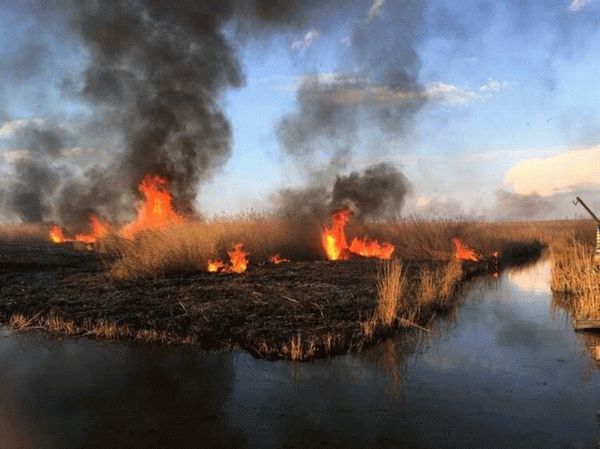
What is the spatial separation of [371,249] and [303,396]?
2068cm

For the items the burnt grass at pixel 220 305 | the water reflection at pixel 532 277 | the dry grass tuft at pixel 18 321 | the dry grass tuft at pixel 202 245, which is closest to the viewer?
the burnt grass at pixel 220 305

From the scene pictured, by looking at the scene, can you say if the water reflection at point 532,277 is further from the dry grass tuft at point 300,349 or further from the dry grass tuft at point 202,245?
the dry grass tuft at point 300,349

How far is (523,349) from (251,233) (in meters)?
17.4

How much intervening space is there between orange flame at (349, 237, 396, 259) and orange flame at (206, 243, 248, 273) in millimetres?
7589

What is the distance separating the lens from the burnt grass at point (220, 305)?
1077 centimetres

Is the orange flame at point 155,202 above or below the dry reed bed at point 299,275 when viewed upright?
above

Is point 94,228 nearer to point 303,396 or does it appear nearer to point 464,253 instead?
point 464,253

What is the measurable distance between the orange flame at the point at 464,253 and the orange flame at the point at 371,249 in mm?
3458

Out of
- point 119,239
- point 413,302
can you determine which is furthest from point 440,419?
point 119,239

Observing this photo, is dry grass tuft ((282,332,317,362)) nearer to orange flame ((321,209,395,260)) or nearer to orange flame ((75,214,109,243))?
orange flame ((321,209,395,260))

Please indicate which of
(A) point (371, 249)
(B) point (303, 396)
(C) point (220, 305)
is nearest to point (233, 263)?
(C) point (220, 305)

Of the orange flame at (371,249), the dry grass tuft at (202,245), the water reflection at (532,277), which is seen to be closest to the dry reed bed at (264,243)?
the dry grass tuft at (202,245)

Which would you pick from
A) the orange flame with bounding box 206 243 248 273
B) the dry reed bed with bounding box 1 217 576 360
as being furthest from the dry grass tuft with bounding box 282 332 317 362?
the orange flame with bounding box 206 243 248 273

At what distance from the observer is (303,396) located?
7.84 m
